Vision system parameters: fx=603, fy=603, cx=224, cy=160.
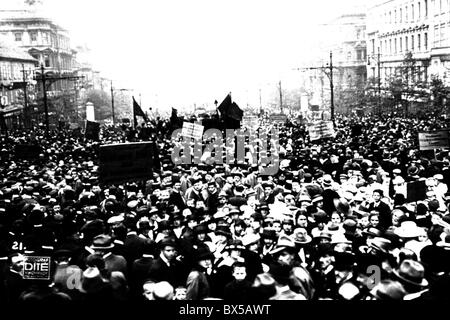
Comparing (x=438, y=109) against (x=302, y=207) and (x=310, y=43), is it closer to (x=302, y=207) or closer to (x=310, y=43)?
(x=302, y=207)

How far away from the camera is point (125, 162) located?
1295 cm

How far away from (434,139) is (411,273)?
366 inches

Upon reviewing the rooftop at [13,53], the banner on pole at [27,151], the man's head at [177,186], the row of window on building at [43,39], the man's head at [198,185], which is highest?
the row of window on building at [43,39]

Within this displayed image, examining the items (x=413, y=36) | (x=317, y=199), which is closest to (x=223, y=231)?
(x=317, y=199)

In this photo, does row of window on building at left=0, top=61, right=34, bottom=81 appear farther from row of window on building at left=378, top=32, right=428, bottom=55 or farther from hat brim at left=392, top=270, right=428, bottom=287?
hat brim at left=392, top=270, right=428, bottom=287

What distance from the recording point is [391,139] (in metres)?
23.1

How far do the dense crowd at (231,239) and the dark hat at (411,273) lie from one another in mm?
12

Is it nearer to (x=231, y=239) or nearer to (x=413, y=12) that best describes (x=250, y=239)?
(x=231, y=239)

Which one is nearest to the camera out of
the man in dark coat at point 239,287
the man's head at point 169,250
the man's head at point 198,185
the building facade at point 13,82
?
the man in dark coat at point 239,287

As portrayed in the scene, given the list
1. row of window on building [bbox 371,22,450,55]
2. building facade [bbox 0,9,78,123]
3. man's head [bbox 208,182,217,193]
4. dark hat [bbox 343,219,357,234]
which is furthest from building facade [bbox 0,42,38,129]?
dark hat [bbox 343,219,357,234]

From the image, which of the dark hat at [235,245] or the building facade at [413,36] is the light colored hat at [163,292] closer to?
the dark hat at [235,245]

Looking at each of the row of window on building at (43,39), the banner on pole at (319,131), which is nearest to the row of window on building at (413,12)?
the banner on pole at (319,131)

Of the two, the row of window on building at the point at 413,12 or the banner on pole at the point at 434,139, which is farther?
the row of window on building at the point at 413,12

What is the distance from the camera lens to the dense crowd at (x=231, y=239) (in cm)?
792
